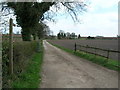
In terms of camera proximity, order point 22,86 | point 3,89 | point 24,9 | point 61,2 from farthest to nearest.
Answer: point 61,2 → point 24,9 → point 22,86 → point 3,89

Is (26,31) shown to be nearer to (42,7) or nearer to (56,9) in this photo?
(42,7)

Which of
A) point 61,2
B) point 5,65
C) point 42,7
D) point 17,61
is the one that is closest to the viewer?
point 5,65

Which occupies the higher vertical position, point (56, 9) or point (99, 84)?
point (56, 9)

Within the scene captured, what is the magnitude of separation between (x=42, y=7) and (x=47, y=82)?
1305cm

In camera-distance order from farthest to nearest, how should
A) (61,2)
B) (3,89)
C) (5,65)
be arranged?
(61,2) < (5,65) < (3,89)

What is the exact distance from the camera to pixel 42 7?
55.6 ft

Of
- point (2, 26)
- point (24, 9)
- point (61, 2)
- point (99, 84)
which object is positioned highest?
point (61, 2)

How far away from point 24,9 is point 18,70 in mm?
11007

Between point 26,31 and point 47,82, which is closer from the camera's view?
point 47,82

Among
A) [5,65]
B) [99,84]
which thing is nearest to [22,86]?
[5,65]

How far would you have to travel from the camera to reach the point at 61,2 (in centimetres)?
2014

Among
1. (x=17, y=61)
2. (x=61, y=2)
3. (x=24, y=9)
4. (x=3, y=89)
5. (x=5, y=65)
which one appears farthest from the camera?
(x=61, y=2)

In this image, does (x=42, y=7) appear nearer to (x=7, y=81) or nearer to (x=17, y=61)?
(x=17, y=61)

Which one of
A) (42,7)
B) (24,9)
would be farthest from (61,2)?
(24,9)
